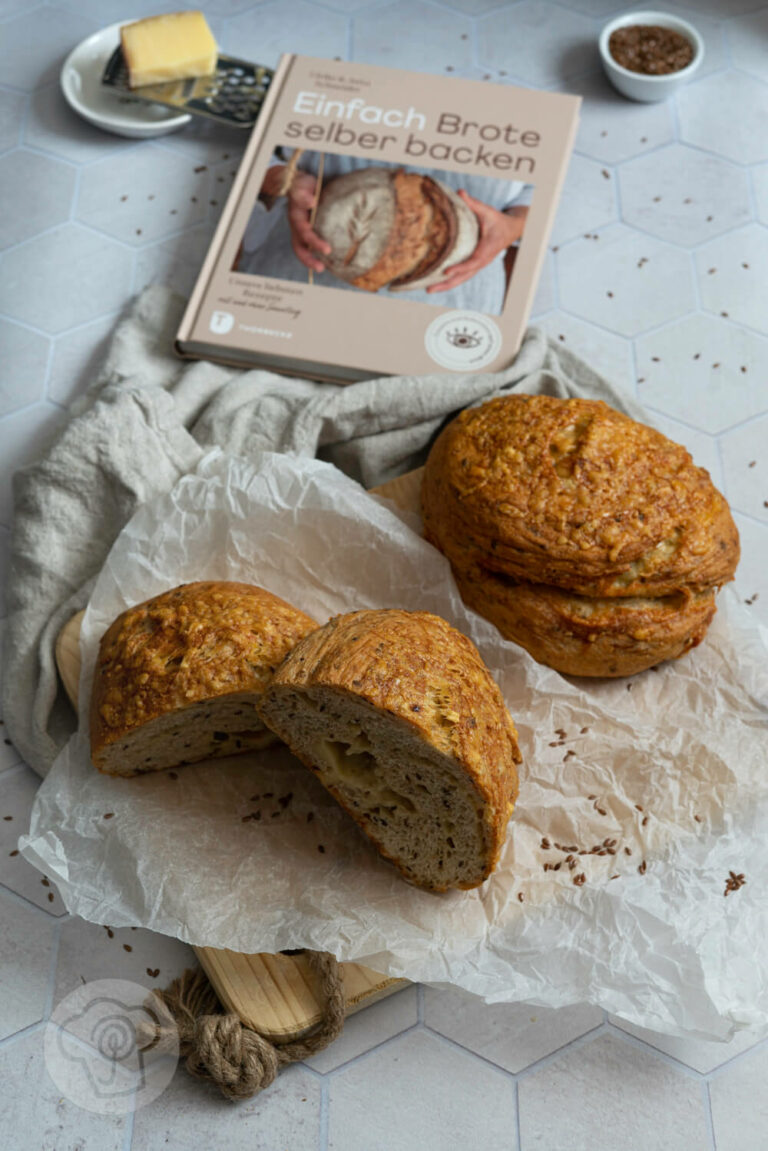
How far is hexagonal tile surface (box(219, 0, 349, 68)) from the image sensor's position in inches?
A: 124

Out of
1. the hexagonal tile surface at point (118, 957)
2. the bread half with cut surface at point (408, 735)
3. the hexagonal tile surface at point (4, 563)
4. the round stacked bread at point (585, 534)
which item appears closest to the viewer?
the bread half with cut surface at point (408, 735)

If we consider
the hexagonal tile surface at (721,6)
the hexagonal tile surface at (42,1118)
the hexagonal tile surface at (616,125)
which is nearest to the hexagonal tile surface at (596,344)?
the hexagonal tile surface at (616,125)

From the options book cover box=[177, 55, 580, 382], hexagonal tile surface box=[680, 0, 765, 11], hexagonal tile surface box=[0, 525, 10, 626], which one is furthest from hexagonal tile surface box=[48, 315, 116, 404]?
hexagonal tile surface box=[680, 0, 765, 11]

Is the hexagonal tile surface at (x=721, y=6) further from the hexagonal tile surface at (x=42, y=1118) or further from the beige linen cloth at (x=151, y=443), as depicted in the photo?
the hexagonal tile surface at (x=42, y=1118)

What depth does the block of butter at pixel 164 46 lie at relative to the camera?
111 inches

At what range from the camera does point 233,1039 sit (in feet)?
6.11

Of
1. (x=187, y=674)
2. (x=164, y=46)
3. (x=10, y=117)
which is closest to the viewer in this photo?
(x=187, y=674)

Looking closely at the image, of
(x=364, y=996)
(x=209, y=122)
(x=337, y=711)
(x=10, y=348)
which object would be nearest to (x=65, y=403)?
(x=10, y=348)

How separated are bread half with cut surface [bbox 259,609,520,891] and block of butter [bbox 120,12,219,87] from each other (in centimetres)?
180

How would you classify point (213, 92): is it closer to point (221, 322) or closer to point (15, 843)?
point (221, 322)

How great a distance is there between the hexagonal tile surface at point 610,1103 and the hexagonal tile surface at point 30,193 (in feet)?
7.95

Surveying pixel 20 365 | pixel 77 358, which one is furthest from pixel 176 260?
pixel 20 365

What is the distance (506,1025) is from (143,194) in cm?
229

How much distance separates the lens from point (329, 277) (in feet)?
8.43
